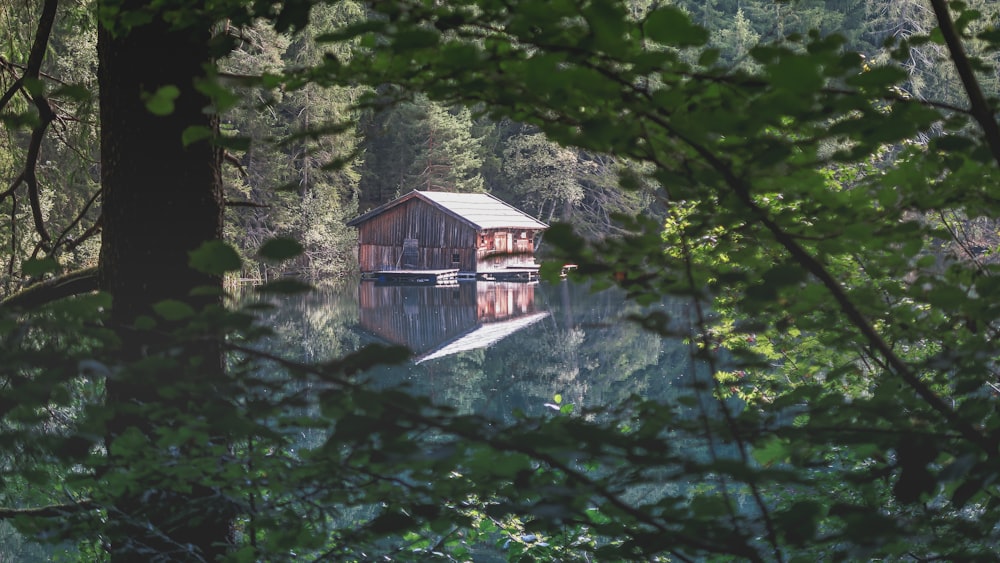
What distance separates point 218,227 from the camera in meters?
3.33

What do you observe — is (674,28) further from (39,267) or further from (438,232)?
(438,232)

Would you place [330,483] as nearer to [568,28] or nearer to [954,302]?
[568,28]

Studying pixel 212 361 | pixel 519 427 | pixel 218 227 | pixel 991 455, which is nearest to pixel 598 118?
pixel 519 427

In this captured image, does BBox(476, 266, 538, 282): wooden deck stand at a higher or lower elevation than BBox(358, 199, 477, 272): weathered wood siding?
lower

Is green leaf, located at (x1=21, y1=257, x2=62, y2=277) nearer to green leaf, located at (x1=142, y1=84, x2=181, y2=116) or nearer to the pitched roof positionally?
green leaf, located at (x1=142, y1=84, x2=181, y2=116)

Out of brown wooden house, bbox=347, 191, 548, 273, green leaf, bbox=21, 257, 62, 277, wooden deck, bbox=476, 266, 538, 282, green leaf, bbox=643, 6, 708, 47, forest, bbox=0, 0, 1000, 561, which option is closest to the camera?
green leaf, bbox=643, 6, 708, 47

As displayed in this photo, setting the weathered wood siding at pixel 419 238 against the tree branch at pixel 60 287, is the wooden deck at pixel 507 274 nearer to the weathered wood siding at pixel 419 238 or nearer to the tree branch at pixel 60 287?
the weathered wood siding at pixel 419 238

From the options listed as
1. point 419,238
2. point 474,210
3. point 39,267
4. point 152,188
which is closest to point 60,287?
point 152,188

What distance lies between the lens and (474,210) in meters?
41.3

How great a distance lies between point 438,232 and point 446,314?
743 centimetres

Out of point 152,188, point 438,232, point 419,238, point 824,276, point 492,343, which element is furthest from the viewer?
point 419,238

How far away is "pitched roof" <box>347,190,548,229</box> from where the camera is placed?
3997cm

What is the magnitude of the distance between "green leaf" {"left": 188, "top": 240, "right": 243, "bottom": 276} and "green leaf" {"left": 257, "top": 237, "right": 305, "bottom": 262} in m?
0.05

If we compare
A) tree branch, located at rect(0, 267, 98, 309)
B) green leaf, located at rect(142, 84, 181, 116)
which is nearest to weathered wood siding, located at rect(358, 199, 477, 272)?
tree branch, located at rect(0, 267, 98, 309)
